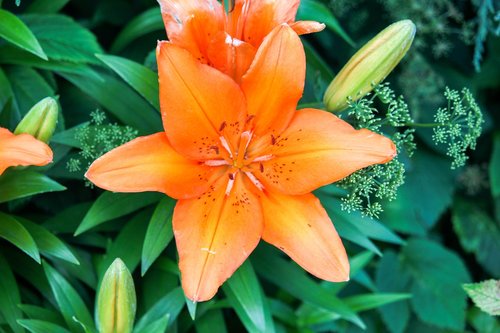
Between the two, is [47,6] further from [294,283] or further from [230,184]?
[294,283]

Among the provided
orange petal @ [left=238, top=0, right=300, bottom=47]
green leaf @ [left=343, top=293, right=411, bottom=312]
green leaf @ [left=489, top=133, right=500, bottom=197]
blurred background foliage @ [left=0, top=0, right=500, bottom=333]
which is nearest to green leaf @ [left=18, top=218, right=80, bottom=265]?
blurred background foliage @ [left=0, top=0, right=500, bottom=333]

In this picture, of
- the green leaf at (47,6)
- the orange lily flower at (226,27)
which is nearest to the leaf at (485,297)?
the orange lily flower at (226,27)

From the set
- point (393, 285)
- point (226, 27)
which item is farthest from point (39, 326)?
point (393, 285)

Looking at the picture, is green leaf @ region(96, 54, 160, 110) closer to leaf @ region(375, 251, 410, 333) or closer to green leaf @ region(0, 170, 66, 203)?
green leaf @ region(0, 170, 66, 203)

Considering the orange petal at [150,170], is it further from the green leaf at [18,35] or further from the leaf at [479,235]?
the leaf at [479,235]

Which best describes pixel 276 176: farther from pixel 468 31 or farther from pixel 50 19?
pixel 468 31
